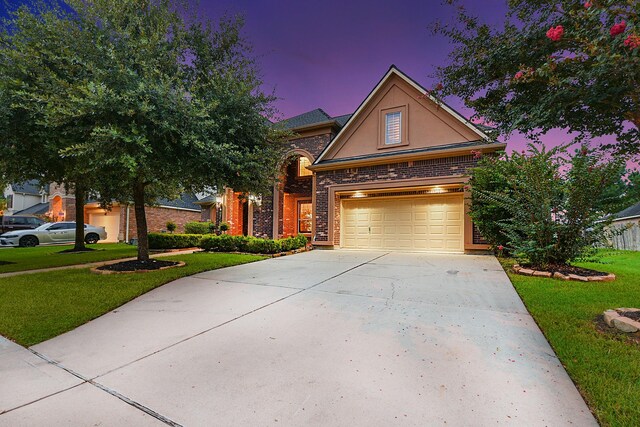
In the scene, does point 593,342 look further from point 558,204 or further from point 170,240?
point 170,240

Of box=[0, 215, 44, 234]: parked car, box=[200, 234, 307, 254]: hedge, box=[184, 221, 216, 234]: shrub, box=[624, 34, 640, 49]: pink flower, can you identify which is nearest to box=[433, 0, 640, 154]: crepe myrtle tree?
box=[624, 34, 640, 49]: pink flower

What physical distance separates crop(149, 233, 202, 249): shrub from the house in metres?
5.27

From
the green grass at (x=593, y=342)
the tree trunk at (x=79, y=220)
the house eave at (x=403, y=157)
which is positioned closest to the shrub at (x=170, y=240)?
the tree trunk at (x=79, y=220)

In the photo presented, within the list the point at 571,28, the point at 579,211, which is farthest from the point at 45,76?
the point at 579,211

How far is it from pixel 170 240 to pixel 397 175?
11.0 metres

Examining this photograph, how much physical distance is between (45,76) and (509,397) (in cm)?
909

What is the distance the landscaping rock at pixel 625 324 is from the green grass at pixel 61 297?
6.72 meters

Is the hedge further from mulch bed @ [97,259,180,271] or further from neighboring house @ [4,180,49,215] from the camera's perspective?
neighboring house @ [4,180,49,215]

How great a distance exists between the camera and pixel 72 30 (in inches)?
243

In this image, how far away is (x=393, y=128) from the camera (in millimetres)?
12133

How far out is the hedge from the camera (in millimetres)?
11273

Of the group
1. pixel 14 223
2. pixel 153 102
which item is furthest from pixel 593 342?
pixel 14 223

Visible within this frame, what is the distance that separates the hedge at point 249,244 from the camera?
11273 millimetres

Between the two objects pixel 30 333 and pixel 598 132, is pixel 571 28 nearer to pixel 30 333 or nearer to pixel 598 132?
pixel 598 132
